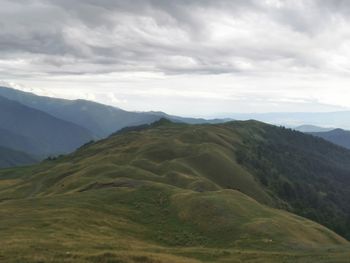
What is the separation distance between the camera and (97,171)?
143500 mm

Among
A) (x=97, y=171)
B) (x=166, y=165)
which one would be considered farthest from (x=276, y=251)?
(x=166, y=165)

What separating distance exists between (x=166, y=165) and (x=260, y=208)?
3044 inches

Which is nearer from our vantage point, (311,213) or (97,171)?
(97,171)

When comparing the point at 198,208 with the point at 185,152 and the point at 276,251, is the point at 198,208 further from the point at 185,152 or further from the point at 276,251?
the point at 185,152

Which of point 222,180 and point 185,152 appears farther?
point 185,152

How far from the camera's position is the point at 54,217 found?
6619 centimetres

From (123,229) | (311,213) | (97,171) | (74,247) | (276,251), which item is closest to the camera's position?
(74,247)

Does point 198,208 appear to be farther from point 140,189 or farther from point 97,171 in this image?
point 97,171

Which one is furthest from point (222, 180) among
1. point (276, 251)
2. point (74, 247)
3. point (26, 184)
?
point (74, 247)

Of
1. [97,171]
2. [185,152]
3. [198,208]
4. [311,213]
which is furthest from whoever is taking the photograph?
[185,152]

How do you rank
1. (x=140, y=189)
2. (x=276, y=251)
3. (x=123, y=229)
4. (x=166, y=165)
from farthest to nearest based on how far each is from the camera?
(x=166, y=165) → (x=140, y=189) → (x=123, y=229) → (x=276, y=251)

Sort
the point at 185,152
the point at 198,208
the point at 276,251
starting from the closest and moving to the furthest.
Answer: the point at 276,251, the point at 198,208, the point at 185,152

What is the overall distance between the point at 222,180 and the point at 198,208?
3483 inches

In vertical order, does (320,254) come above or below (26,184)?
above
